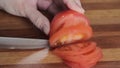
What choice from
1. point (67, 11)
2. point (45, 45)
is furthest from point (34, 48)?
point (67, 11)

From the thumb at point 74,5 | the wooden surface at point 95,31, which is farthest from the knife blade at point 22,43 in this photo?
the thumb at point 74,5

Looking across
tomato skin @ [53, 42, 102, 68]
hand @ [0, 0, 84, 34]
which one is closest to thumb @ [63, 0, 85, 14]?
hand @ [0, 0, 84, 34]

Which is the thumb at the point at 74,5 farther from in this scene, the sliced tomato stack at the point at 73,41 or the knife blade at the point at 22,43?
the knife blade at the point at 22,43

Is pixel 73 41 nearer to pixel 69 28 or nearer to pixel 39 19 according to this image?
pixel 69 28

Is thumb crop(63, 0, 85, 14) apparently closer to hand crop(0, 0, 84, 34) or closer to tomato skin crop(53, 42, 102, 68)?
hand crop(0, 0, 84, 34)

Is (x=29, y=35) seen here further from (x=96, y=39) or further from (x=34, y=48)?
(x=96, y=39)

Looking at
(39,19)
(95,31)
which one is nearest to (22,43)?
(39,19)

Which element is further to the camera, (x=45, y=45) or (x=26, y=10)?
(x=26, y=10)
